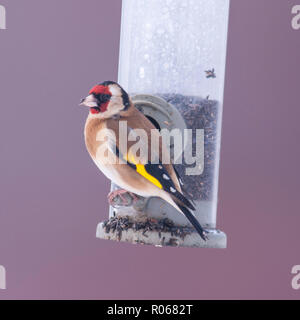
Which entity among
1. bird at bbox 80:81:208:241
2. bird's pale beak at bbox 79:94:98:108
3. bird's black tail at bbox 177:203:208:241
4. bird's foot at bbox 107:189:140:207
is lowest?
bird's black tail at bbox 177:203:208:241

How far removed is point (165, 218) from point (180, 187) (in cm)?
18

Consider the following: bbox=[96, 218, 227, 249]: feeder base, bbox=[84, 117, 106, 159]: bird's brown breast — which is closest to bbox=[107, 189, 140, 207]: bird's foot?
bbox=[96, 218, 227, 249]: feeder base

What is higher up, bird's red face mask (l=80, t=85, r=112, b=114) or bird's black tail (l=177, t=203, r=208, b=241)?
bird's red face mask (l=80, t=85, r=112, b=114)

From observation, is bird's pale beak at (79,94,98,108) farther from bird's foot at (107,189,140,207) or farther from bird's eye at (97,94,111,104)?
bird's foot at (107,189,140,207)

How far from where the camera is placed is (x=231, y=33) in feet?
18.9

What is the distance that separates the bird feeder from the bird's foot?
0.05ft

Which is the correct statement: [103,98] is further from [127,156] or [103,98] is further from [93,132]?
[127,156]

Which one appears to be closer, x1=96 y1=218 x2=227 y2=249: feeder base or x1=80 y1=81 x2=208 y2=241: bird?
x1=80 y1=81 x2=208 y2=241: bird

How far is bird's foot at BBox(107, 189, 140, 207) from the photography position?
3.34 metres

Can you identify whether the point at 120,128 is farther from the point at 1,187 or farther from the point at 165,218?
the point at 1,187

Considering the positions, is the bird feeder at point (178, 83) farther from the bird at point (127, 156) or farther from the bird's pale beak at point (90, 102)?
the bird's pale beak at point (90, 102)

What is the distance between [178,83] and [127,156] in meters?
0.49

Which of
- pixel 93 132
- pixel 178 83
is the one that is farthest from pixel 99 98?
pixel 178 83

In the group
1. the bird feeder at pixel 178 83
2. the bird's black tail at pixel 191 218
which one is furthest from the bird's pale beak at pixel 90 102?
the bird's black tail at pixel 191 218
